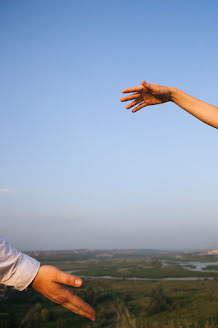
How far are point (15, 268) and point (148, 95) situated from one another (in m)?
1.71

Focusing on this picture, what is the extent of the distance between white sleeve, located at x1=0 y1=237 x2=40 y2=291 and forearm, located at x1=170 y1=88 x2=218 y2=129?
151 centimetres

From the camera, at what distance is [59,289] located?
1.20m

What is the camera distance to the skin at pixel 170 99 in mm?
2012

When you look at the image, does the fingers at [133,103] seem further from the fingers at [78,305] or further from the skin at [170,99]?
the fingers at [78,305]

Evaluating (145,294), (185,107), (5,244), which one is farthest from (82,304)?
(145,294)

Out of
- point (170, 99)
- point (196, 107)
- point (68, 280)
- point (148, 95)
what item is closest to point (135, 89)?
point (148, 95)

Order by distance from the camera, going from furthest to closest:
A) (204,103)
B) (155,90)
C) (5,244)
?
(155,90) → (204,103) → (5,244)

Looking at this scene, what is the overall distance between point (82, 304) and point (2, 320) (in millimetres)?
23938

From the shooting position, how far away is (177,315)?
24.0 m

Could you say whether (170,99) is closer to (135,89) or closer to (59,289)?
(135,89)

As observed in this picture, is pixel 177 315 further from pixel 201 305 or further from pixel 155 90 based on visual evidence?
pixel 155 90

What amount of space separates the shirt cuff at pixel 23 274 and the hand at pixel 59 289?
0.08 feet

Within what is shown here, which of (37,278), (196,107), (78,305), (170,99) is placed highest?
(170,99)

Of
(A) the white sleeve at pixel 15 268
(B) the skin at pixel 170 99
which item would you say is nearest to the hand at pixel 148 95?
(B) the skin at pixel 170 99
